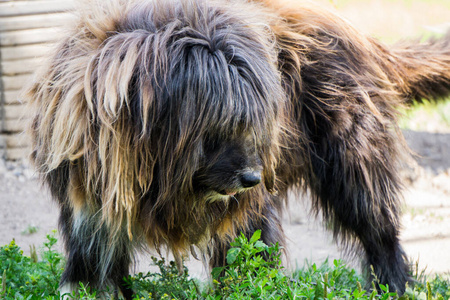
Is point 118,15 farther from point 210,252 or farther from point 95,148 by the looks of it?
point 210,252

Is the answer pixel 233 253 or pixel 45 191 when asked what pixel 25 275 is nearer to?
pixel 233 253

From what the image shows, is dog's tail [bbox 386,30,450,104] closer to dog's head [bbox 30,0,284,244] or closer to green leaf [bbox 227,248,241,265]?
dog's head [bbox 30,0,284,244]

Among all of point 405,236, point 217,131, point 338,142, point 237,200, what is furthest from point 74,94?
point 405,236

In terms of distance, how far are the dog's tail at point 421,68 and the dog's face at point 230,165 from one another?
168cm

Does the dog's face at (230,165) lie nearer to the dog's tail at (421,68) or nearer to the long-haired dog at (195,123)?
the long-haired dog at (195,123)

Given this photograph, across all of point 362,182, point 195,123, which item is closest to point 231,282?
point 195,123

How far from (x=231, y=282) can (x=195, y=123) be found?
899 millimetres

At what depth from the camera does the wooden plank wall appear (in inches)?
218

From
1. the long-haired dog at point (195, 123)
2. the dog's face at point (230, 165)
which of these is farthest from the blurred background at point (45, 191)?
the dog's face at point (230, 165)

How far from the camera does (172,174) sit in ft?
8.16

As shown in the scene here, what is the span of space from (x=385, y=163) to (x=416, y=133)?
13.3 ft

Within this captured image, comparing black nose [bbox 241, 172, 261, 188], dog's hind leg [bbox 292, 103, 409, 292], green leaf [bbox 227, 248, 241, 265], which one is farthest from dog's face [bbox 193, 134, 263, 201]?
dog's hind leg [bbox 292, 103, 409, 292]

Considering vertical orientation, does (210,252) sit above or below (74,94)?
below

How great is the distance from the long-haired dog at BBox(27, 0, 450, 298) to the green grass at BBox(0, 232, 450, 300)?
17 centimetres
